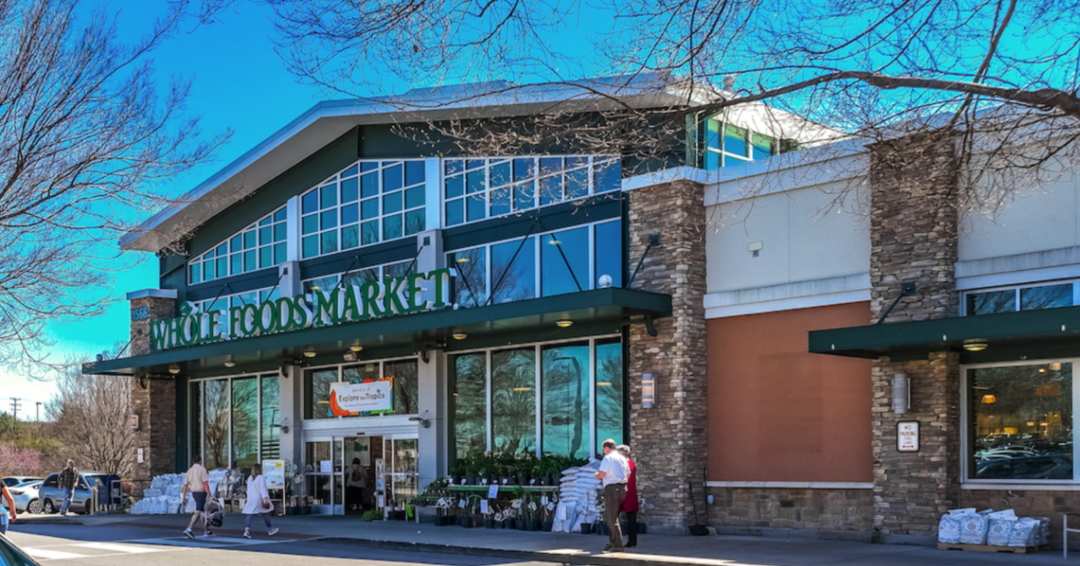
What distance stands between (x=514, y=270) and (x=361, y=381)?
611 cm

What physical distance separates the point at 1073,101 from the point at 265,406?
24.2 meters

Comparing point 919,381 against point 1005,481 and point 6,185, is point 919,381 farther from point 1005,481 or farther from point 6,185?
point 6,185

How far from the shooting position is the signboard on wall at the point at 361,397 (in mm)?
25922

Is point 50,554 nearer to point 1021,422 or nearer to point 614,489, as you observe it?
point 614,489

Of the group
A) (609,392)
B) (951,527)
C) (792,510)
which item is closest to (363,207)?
(609,392)

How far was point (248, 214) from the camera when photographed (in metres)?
30.4

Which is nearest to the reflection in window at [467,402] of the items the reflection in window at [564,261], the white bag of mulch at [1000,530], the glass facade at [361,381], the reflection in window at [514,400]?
the reflection in window at [514,400]

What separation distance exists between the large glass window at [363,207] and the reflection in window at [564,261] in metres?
3.97

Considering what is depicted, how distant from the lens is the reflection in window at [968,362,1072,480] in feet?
51.4

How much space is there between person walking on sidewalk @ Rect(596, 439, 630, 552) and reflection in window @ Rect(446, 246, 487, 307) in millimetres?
7706

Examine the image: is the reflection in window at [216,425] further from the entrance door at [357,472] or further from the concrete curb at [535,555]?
the concrete curb at [535,555]

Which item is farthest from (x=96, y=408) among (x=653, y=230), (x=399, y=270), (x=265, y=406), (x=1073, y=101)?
(x=1073, y=101)

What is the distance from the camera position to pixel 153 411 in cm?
3228

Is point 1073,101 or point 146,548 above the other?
point 1073,101
